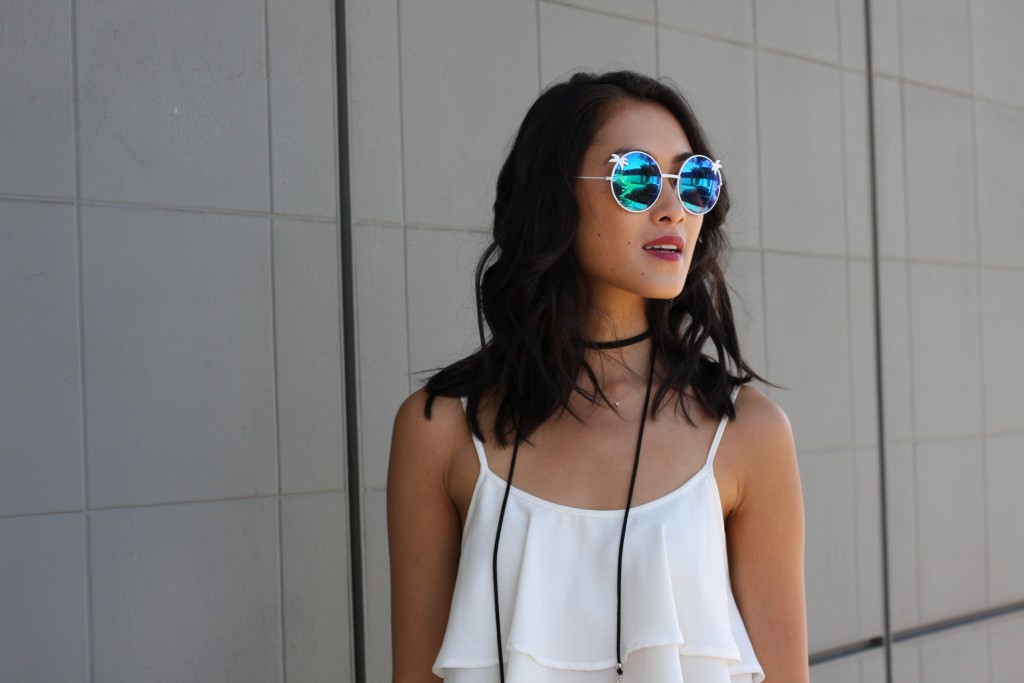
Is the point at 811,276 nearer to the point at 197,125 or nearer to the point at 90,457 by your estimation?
the point at 197,125

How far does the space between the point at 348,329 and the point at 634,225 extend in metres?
1.40

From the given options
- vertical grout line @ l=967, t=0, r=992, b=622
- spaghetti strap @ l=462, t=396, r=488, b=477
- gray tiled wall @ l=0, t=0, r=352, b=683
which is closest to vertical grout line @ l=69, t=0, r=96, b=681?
gray tiled wall @ l=0, t=0, r=352, b=683

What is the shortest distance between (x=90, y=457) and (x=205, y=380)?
1.16 feet

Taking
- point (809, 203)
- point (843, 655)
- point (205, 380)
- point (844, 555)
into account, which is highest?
point (809, 203)

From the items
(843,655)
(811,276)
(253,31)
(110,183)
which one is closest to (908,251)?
(811,276)

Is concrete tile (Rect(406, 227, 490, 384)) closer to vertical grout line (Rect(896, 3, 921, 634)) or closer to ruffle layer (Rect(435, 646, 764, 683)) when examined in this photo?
ruffle layer (Rect(435, 646, 764, 683))

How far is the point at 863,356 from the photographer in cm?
461

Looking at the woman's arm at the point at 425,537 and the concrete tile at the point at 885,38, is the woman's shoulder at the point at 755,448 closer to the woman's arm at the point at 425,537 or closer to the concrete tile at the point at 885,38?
the woman's arm at the point at 425,537

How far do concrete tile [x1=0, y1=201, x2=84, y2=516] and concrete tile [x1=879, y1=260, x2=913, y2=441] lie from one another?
3231 millimetres

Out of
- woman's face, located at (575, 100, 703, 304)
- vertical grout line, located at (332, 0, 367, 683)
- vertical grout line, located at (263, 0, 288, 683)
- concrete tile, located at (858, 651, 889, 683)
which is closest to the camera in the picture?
woman's face, located at (575, 100, 703, 304)

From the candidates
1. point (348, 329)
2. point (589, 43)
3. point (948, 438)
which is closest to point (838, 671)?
point (948, 438)

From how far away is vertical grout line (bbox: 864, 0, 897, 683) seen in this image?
15.1ft

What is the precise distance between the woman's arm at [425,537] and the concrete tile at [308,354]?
1058mm

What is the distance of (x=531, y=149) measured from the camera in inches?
83.9
